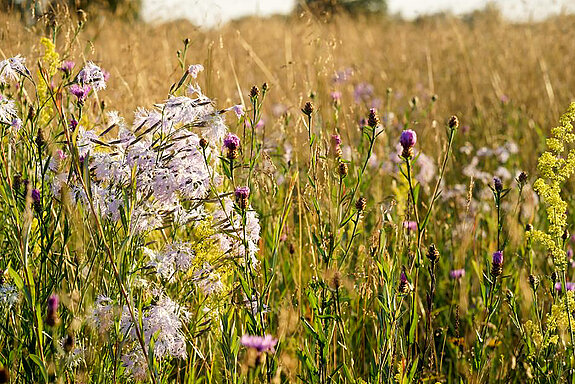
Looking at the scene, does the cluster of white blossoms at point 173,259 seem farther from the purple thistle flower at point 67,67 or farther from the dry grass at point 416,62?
the dry grass at point 416,62

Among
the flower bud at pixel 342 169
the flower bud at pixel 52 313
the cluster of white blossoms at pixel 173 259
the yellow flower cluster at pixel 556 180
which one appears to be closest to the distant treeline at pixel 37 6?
the cluster of white blossoms at pixel 173 259

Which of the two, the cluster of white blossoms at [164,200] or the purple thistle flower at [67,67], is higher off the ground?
the purple thistle flower at [67,67]

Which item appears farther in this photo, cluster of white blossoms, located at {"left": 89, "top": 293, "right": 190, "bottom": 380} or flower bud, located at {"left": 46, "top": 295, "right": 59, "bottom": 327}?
cluster of white blossoms, located at {"left": 89, "top": 293, "right": 190, "bottom": 380}

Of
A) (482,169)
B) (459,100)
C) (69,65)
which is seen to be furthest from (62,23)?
(459,100)

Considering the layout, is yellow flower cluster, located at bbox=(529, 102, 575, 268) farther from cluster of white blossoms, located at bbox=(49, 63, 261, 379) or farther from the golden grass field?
the golden grass field

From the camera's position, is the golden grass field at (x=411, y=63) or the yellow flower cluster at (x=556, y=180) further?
the golden grass field at (x=411, y=63)

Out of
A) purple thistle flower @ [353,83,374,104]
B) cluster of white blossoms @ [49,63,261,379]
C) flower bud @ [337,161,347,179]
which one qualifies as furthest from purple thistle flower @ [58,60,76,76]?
purple thistle flower @ [353,83,374,104]

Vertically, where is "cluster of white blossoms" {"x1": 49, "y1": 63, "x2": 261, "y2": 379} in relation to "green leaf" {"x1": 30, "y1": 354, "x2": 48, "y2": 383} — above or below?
above

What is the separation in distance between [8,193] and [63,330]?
0.46 m

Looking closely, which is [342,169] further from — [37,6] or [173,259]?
[37,6]

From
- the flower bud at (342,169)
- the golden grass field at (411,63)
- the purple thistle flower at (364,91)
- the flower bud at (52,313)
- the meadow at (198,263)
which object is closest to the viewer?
the flower bud at (52,313)

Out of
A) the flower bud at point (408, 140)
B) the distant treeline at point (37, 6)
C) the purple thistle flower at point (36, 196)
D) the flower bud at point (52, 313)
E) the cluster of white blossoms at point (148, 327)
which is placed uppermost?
the distant treeline at point (37, 6)

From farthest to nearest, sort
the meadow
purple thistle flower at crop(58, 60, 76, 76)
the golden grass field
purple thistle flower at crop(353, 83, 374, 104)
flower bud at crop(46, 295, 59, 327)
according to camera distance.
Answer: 1. purple thistle flower at crop(353, 83, 374, 104)
2. the golden grass field
3. purple thistle flower at crop(58, 60, 76, 76)
4. the meadow
5. flower bud at crop(46, 295, 59, 327)

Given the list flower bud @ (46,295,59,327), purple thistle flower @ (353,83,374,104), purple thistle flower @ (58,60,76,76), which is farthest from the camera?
purple thistle flower @ (353,83,374,104)
